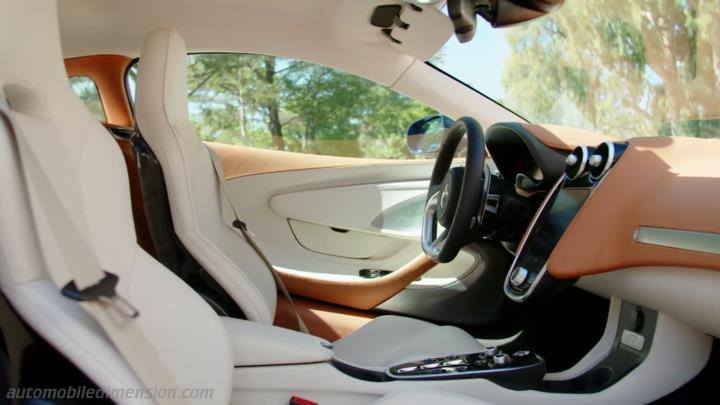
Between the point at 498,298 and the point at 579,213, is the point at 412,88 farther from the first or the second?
the point at 579,213

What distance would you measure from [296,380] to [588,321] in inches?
29.8

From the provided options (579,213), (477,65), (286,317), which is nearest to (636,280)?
(579,213)

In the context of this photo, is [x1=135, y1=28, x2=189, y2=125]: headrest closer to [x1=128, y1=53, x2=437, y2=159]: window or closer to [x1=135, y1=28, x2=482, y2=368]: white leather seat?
[x1=135, y1=28, x2=482, y2=368]: white leather seat

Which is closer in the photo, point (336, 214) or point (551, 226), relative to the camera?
point (551, 226)

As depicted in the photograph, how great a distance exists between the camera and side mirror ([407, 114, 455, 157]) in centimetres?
176

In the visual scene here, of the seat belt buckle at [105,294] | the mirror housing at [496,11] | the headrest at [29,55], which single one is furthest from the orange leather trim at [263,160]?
the seat belt buckle at [105,294]

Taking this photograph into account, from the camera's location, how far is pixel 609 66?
176 cm

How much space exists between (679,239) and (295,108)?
1663 millimetres

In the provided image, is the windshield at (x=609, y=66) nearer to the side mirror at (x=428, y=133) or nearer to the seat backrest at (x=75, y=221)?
the side mirror at (x=428, y=133)

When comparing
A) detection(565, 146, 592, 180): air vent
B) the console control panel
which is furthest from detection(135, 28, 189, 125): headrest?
→ detection(565, 146, 592, 180): air vent

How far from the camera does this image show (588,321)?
1.39 metres

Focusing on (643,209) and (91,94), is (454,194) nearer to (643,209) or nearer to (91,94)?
(643,209)

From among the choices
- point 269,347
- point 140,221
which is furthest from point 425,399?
point 140,221

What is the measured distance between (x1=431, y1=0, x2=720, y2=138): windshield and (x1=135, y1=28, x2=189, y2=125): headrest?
965 millimetres
